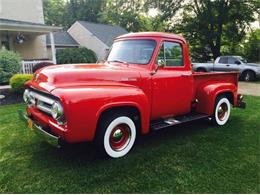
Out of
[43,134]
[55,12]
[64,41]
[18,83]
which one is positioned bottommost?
[43,134]

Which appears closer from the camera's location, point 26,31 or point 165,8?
point 26,31

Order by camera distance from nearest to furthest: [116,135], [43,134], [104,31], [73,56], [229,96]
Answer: [43,134] → [116,135] → [229,96] → [73,56] → [104,31]

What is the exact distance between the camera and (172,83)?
464cm

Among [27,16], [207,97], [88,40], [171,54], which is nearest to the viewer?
[171,54]

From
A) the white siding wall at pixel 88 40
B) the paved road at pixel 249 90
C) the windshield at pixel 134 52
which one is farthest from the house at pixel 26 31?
the windshield at pixel 134 52

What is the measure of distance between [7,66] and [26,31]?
4765 millimetres

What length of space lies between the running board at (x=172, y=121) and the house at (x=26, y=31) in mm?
11979

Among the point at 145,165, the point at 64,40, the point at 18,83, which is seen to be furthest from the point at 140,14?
the point at 145,165

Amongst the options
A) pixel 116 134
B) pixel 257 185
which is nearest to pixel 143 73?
pixel 116 134

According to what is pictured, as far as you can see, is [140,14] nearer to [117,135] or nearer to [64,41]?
[64,41]

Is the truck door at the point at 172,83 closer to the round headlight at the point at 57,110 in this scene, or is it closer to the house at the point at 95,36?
the round headlight at the point at 57,110

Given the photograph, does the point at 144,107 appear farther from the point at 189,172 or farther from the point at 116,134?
the point at 189,172

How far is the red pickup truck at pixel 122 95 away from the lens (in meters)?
3.29

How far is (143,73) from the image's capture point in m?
4.19
